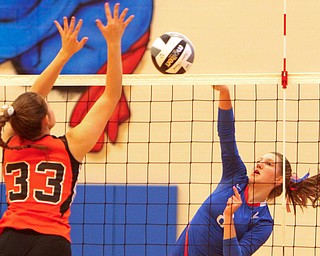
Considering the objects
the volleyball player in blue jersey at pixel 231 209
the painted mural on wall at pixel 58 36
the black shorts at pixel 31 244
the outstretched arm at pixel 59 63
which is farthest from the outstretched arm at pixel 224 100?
the painted mural on wall at pixel 58 36

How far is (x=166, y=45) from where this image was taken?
4.88 metres

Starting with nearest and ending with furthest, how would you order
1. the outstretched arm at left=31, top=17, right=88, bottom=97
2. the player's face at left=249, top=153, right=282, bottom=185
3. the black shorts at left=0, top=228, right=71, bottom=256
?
the black shorts at left=0, top=228, right=71, bottom=256 < the outstretched arm at left=31, top=17, right=88, bottom=97 < the player's face at left=249, top=153, right=282, bottom=185

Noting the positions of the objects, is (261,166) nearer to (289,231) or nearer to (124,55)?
(289,231)

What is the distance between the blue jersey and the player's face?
0.43 feet

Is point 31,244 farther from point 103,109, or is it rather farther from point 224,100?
point 224,100

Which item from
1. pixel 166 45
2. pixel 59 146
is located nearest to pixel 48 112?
pixel 59 146

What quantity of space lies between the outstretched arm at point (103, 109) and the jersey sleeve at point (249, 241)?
186cm

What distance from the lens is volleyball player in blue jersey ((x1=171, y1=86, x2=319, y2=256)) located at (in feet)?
16.3

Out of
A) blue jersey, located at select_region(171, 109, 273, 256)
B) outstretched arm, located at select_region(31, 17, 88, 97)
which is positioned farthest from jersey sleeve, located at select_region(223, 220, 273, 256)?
outstretched arm, located at select_region(31, 17, 88, 97)

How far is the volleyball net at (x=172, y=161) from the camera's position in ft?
23.4

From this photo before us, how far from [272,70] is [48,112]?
4325 millimetres

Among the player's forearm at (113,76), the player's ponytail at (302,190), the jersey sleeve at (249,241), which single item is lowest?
the jersey sleeve at (249,241)

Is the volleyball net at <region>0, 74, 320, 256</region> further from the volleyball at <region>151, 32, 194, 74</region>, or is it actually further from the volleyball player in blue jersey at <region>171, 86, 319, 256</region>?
the volleyball at <region>151, 32, 194, 74</region>

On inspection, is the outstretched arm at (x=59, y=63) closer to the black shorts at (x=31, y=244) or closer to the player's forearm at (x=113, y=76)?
the player's forearm at (x=113, y=76)
